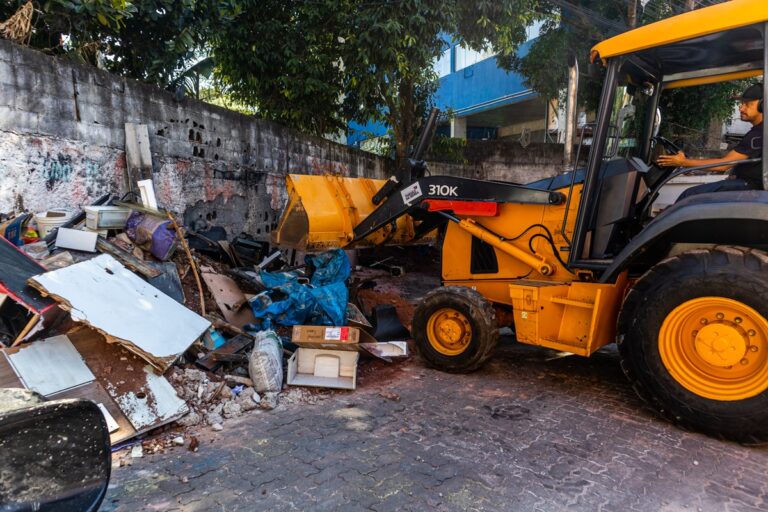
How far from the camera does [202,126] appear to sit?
671 cm

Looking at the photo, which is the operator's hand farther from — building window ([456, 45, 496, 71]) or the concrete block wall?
building window ([456, 45, 496, 71])

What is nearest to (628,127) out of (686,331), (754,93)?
(754,93)

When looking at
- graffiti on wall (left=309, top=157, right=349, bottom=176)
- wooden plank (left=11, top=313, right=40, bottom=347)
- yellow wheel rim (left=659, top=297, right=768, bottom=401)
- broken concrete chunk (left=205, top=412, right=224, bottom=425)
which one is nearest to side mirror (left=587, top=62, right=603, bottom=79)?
yellow wheel rim (left=659, top=297, right=768, bottom=401)

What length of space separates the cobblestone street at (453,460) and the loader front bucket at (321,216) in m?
2.41

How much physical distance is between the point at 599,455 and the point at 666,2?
1183cm

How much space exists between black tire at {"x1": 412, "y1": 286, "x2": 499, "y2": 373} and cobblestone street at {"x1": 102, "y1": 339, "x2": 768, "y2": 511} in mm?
323

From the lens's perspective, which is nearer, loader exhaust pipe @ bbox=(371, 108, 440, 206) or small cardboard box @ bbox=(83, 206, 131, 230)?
small cardboard box @ bbox=(83, 206, 131, 230)

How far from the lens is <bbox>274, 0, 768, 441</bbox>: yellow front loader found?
2.80m

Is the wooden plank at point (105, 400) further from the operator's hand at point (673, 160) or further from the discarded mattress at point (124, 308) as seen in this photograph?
the operator's hand at point (673, 160)

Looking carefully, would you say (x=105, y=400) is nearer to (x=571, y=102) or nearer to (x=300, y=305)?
(x=300, y=305)

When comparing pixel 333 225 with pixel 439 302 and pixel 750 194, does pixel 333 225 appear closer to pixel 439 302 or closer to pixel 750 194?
pixel 439 302

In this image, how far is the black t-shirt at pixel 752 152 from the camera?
2.97 meters

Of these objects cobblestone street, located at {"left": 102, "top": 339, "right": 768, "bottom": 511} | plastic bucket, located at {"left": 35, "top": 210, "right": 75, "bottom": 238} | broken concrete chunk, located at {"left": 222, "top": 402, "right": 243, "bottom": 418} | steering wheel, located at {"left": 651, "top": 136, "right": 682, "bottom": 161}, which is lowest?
cobblestone street, located at {"left": 102, "top": 339, "right": 768, "bottom": 511}

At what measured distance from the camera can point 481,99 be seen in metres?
17.0
